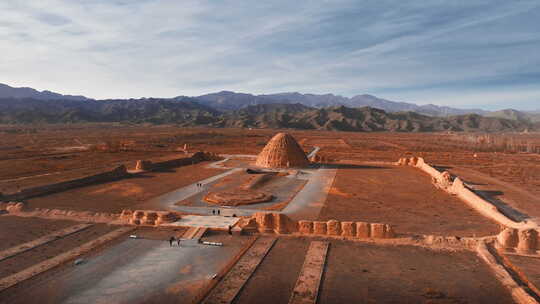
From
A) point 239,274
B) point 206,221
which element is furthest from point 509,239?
point 206,221

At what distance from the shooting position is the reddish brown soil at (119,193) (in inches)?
856

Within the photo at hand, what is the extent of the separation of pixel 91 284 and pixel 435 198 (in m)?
21.8

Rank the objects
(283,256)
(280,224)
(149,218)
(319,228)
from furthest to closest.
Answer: (149,218) → (280,224) → (319,228) → (283,256)

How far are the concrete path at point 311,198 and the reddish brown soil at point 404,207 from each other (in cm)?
58

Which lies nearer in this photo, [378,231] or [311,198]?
[378,231]

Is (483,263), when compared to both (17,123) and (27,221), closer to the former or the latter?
(27,221)

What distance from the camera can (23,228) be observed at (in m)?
16.8

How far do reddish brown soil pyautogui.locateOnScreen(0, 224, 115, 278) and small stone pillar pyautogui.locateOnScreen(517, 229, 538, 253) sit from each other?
18.7 m

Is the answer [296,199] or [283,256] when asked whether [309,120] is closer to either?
[296,199]

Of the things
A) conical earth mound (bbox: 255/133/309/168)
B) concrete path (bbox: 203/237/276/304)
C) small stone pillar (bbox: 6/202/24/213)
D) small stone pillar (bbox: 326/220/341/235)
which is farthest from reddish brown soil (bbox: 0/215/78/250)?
conical earth mound (bbox: 255/133/309/168)

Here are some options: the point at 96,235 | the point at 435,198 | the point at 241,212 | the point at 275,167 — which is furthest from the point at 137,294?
the point at 275,167

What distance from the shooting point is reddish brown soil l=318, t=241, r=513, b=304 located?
35.7 ft

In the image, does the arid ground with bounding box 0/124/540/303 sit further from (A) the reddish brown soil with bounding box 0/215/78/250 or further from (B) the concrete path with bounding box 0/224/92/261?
(B) the concrete path with bounding box 0/224/92/261

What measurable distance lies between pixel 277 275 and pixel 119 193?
17.4m
